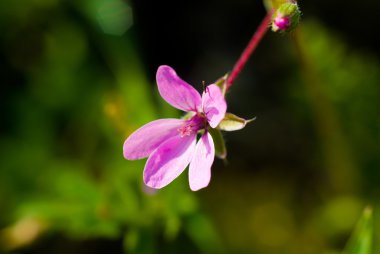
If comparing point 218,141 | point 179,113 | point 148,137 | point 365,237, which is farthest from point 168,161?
point 179,113

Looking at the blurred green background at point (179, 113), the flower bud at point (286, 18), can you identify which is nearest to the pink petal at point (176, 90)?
the flower bud at point (286, 18)

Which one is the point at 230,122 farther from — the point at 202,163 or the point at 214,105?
the point at 202,163

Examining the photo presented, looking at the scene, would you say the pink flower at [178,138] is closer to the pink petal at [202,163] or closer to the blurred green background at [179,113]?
the pink petal at [202,163]

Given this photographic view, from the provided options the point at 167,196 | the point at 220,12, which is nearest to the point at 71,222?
the point at 167,196

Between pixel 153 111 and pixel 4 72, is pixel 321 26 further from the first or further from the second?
pixel 4 72

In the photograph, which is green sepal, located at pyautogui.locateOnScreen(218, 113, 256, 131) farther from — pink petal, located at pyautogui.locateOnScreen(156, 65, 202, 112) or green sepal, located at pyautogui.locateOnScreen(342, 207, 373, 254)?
green sepal, located at pyautogui.locateOnScreen(342, 207, 373, 254)
